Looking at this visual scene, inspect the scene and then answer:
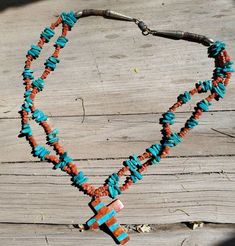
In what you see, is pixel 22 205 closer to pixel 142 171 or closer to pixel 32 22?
pixel 142 171

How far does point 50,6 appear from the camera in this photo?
99.6 inches

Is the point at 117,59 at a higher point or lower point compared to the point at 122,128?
higher

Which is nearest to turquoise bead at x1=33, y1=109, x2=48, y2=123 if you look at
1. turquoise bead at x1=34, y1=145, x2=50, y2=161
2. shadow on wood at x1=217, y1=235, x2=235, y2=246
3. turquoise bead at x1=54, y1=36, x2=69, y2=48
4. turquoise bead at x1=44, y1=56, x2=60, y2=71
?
turquoise bead at x1=34, y1=145, x2=50, y2=161

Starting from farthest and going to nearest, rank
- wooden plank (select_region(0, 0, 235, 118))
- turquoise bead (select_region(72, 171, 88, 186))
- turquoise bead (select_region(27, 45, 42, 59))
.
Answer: turquoise bead (select_region(27, 45, 42, 59)) < wooden plank (select_region(0, 0, 235, 118)) < turquoise bead (select_region(72, 171, 88, 186))

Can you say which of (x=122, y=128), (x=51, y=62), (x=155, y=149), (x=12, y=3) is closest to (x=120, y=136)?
(x=122, y=128)

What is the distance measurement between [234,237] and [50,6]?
4.96ft

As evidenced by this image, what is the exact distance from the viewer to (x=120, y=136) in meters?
2.01

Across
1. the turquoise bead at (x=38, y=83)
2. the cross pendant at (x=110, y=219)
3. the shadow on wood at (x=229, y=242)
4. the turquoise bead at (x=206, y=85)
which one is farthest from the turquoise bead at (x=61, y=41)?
the shadow on wood at (x=229, y=242)

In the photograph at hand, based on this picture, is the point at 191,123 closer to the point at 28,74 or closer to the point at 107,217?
the point at 107,217

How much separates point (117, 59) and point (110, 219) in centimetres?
79

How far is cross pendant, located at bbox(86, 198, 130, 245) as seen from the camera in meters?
1.79

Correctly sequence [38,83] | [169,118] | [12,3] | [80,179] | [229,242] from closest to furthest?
[229,242] < [80,179] < [169,118] < [38,83] < [12,3]

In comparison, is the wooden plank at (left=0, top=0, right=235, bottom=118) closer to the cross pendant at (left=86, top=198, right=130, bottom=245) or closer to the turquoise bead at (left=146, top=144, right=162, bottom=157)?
the turquoise bead at (left=146, top=144, right=162, bottom=157)

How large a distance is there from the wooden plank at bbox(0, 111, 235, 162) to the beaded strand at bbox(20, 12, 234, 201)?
0.04m
